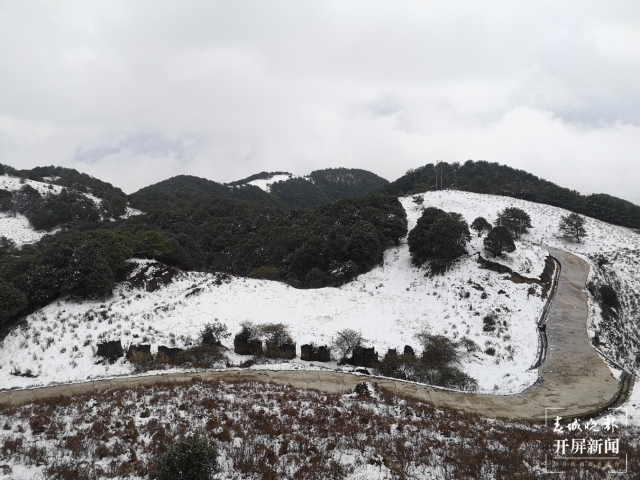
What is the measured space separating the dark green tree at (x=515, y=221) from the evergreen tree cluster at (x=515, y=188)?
16.1 m

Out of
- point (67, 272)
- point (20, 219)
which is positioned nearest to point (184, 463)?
point (67, 272)

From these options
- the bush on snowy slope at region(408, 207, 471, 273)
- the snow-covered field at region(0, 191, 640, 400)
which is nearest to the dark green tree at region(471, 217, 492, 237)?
the snow-covered field at region(0, 191, 640, 400)

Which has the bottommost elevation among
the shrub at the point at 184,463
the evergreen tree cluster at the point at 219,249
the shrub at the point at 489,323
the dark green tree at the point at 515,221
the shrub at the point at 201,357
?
the shrub at the point at 201,357

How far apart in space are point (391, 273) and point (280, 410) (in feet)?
68.8

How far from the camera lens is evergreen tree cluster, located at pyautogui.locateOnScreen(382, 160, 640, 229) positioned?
5078 cm

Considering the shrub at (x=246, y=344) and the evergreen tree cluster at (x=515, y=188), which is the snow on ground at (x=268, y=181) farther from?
the shrub at (x=246, y=344)

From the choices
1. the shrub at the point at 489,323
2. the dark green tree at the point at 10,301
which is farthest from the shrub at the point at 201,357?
the shrub at the point at 489,323

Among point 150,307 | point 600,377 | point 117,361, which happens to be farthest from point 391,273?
point 117,361

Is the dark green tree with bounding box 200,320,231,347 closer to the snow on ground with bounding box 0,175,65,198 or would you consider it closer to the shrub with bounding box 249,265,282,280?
the shrub with bounding box 249,265,282,280

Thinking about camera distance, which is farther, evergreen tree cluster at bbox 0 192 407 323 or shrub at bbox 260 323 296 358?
evergreen tree cluster at bbox 0 192 407 323

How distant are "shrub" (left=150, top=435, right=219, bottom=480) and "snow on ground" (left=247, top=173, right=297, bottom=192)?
483 ft

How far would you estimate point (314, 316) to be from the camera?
66.0ft

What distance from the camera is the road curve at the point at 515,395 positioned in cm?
1146

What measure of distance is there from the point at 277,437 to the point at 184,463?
3044mm
